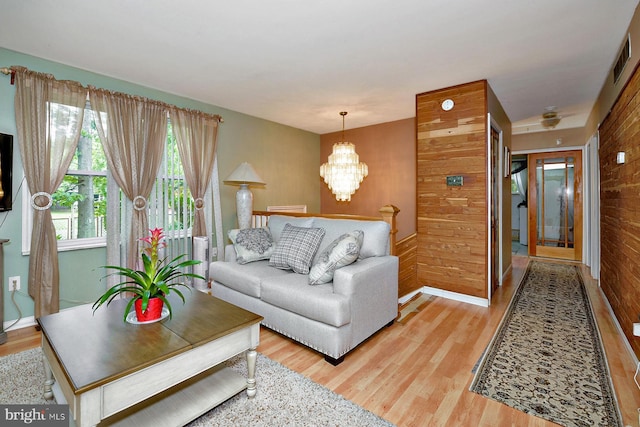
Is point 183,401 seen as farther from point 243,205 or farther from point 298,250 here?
point 243,205

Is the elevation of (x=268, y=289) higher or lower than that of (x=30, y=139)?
lower

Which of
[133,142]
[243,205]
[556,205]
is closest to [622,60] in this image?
[556,205]

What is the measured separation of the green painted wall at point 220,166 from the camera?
2.69m

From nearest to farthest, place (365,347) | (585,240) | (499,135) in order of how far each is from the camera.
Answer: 1. (365,347)
2. (499,135)
3. (585,240)

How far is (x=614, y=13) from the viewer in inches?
85.0

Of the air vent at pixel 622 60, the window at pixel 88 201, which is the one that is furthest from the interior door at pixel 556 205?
the window at pixel 88 201

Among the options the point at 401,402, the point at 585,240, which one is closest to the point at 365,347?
the point at 401,402

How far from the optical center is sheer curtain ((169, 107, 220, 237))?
3.77m

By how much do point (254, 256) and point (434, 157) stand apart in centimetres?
240

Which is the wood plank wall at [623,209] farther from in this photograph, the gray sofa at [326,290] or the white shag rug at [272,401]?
the white shag rug at [272,401]

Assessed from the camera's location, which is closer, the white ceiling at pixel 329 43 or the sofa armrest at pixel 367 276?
the white ceiling at pixel 329 43

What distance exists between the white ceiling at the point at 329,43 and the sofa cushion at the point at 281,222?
1541mm

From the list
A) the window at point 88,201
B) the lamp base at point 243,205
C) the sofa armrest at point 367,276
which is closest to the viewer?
the sofa armrest at point 367,276

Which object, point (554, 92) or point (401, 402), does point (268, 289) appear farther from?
point (554, 92)
